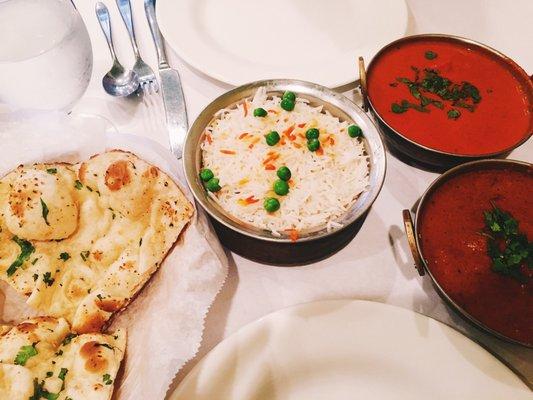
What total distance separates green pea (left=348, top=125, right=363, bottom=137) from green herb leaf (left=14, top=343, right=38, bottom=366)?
1564mm

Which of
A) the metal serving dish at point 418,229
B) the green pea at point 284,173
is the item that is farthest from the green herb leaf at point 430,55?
the green pea at point 284,173

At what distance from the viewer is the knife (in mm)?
2221

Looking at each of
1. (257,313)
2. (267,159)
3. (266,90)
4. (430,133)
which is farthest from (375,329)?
(266,90)

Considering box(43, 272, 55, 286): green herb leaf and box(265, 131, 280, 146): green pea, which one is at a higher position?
box(265, 131, 280, 146): green pea

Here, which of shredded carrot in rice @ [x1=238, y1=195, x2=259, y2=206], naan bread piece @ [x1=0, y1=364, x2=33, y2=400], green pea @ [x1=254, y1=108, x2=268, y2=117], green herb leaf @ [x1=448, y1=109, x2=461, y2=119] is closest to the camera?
naan bread piece @ [x1=0, y1=364, x2=33, y2=400]

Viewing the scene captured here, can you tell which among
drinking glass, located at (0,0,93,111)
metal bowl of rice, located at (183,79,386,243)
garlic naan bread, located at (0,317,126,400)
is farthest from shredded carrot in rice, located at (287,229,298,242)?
drinking glass, located at (0,0,93,111)

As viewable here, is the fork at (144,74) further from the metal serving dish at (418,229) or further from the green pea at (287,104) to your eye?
the metal serving dish at (418,229)

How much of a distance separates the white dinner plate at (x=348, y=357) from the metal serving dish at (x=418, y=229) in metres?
A: 0.10

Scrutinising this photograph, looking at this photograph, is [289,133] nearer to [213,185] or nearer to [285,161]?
[285,161]

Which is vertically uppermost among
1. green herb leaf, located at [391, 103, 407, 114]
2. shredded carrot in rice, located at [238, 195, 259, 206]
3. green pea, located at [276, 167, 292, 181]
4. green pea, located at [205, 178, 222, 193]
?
green herb leaf, located at [391, 103, 407, 114]

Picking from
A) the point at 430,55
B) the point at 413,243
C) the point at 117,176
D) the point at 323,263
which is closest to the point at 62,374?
the point at 117,176

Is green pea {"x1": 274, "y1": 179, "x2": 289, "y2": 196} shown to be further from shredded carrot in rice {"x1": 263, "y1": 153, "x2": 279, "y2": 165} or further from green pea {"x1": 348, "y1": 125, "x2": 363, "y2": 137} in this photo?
green pea {"x1": 348, "y1": 125, "x2": 363, "y2": 137}

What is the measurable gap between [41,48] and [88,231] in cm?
89

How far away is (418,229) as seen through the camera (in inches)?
69.2
